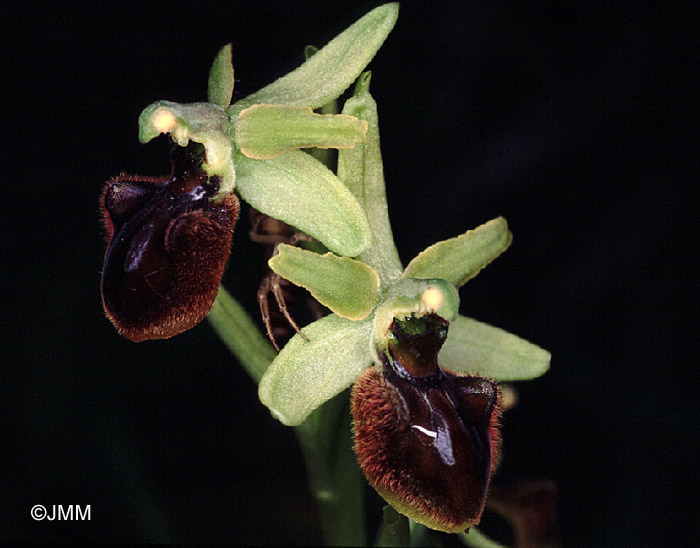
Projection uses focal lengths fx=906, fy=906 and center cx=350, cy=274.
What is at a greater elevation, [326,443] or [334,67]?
[334,67]

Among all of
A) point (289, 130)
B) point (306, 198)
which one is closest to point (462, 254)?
point (306, 198)

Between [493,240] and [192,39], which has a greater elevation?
[192,39]

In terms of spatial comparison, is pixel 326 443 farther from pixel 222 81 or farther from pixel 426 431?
pixel 222 81

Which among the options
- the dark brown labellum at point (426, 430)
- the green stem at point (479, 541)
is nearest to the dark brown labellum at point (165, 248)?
the dark brown labellum at point (426, 430)

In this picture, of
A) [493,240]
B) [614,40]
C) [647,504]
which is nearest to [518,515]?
[647,504]

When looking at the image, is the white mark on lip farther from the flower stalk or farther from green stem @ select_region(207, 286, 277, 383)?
green stem @ select_region(207, 286, 277, 383)

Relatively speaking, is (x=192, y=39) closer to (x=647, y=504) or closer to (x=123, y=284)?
(x=123, y=284)

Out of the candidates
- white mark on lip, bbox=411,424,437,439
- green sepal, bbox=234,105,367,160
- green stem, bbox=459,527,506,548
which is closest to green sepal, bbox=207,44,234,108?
green sepal, bbox=234,105,367,160

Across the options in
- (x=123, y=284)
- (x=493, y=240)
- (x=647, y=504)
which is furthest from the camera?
(x=647, y=504)
